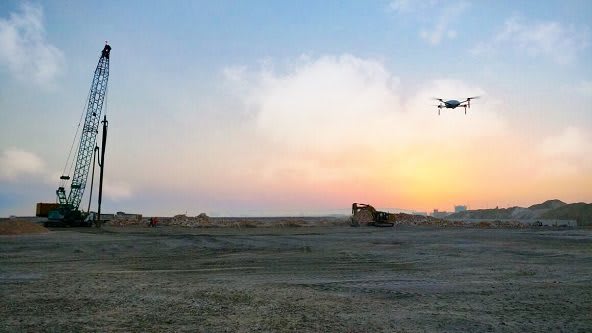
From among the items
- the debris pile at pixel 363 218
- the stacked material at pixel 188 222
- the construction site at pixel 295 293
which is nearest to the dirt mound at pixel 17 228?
the construction site at pixel 295 293

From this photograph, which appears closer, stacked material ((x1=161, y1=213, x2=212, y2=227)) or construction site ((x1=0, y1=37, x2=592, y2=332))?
construction site ((x1=0, y1=37, x2=592, y2=332))

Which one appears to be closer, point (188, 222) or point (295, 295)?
point (295, 295)

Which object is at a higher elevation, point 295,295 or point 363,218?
point 363,218

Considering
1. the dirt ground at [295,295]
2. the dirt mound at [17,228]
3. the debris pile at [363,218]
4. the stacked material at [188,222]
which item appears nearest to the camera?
the dirt ground at [295,295]

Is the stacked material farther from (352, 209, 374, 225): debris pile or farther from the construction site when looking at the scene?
the construction site

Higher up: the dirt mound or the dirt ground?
the dirt mound

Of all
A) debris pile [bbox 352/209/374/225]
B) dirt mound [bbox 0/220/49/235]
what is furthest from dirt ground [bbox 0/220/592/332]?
debris pile [bbox 352/209/374/225]

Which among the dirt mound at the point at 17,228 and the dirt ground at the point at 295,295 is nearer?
the dirt ground at the point at 295,295

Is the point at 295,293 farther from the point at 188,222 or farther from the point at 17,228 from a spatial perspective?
the point at 188,222

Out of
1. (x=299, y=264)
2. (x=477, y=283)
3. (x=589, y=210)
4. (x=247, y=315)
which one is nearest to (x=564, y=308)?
(x=477, y=283)

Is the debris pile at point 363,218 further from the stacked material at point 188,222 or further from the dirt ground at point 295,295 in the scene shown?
the dirt ground at point 295,295

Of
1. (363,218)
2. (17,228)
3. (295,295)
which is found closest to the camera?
(295,295)

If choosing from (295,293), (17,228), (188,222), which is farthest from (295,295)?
(188,222)

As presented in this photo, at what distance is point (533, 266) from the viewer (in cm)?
1598
